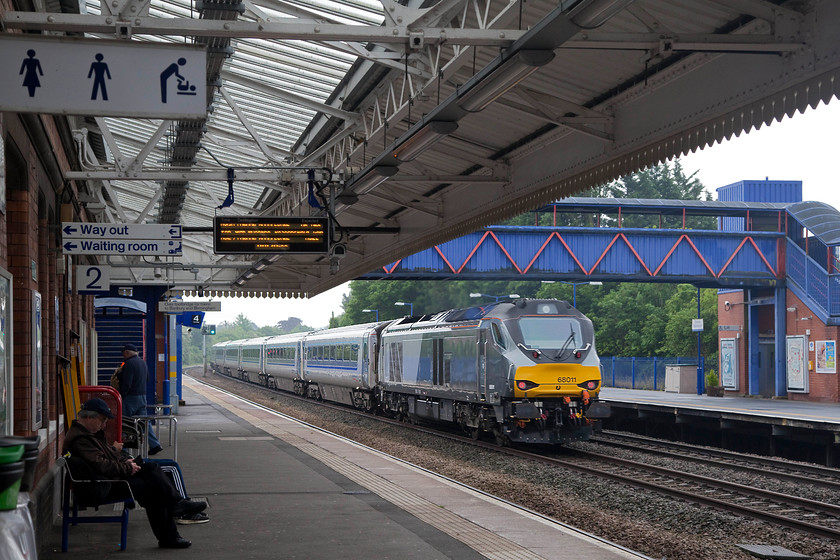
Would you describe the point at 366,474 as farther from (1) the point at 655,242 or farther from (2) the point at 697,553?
(1) the point at 655,242

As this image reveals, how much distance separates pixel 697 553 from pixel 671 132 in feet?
13.0

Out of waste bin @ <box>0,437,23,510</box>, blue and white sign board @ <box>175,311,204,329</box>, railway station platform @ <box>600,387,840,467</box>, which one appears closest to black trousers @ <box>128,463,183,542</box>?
waste bin @ <box>0,437,23,510</box>

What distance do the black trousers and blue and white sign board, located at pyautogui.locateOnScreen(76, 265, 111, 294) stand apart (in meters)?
7.20

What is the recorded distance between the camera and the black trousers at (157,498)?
25.7 ft

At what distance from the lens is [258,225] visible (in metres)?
15.4

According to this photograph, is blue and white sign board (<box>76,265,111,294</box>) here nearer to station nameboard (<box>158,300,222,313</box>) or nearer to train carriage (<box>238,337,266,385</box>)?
station nameboard (<box>158,300,222,313</box>)

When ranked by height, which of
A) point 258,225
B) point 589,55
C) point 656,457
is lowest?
point 656,457

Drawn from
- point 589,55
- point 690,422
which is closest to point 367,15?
point 589,55

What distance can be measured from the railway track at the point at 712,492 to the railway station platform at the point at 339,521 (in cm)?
305

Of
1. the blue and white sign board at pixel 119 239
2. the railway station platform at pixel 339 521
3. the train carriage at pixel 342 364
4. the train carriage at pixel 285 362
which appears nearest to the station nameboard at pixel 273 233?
the blue and white sign board at pixel 119 239

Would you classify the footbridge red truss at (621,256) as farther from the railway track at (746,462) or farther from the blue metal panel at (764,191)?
the railway track at (746,462)

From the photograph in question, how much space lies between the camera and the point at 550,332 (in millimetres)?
18656

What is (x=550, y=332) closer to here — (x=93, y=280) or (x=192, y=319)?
(x=93, y=280)

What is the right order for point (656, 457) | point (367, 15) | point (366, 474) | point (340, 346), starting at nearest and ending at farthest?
point (367, 15) → point (366, 474) → point (656, 457) → point (340, 346)
